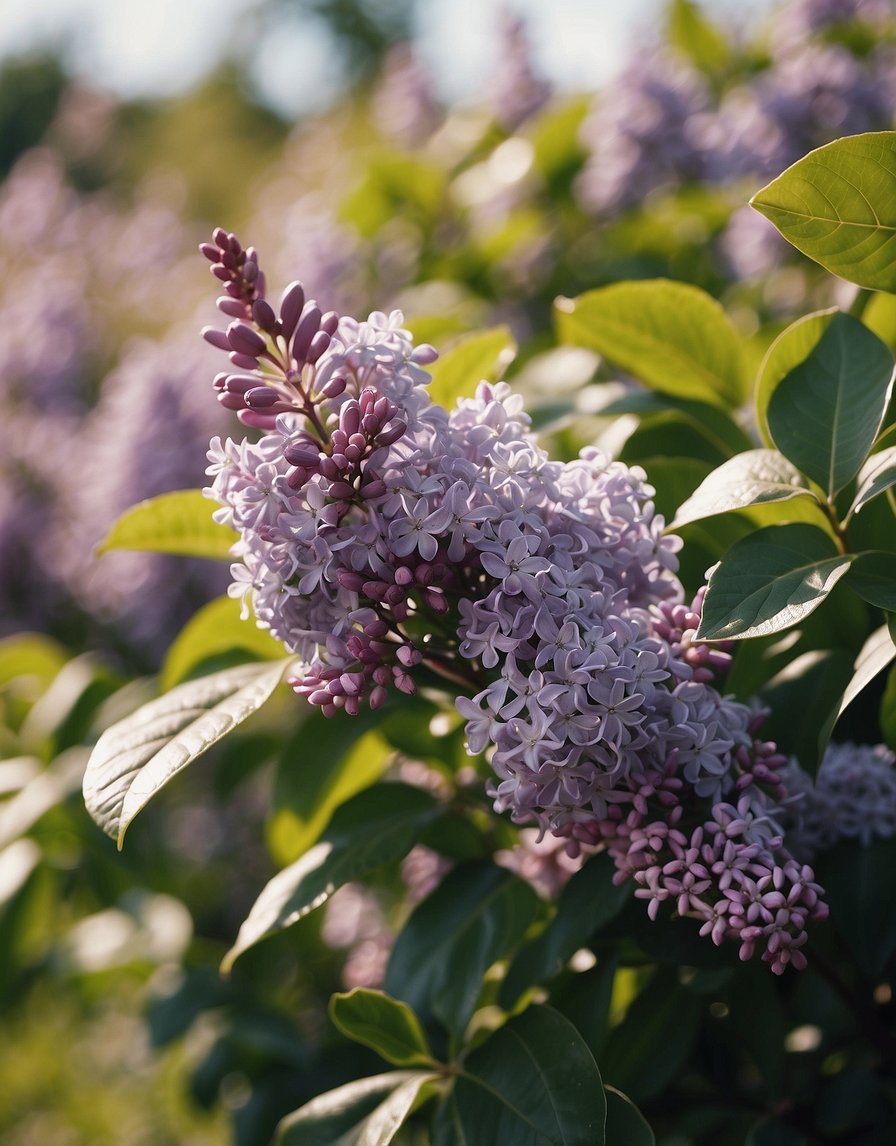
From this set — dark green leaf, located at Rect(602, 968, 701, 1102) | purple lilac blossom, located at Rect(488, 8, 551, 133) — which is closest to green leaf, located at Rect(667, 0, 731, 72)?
purple lilac blossom, located at Rect(488, 8, 551, 133)

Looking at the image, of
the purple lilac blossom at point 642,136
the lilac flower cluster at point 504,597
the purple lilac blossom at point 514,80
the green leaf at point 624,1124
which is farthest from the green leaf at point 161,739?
the purple lilac blossom at point 514,80

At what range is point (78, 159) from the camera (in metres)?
16.2

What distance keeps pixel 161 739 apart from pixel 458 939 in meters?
0.44

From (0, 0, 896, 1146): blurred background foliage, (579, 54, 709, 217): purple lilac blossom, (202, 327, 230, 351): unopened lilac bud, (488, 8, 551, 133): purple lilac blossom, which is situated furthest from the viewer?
(488, 8, 551, 133): purple lilac blossom

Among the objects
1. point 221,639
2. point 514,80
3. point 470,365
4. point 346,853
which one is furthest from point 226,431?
point 346,853

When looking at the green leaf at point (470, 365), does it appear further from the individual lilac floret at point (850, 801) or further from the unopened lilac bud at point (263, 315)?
the individual lilac floret at point (850, 801)

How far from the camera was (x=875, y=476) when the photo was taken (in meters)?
0.98

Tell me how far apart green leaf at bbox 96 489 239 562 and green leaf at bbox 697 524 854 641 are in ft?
2.25

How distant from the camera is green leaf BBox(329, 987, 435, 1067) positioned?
3.67 feet

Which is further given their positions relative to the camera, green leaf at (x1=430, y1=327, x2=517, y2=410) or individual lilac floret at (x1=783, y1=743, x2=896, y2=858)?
green leaf at (x1=430, y1=327, x2=517, y2=410)

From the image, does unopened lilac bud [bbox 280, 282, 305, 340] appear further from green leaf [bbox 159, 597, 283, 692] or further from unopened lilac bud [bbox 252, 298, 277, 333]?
green leaf [bbox 159, 597, 283, 692]

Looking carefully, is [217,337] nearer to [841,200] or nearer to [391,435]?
[391,435]

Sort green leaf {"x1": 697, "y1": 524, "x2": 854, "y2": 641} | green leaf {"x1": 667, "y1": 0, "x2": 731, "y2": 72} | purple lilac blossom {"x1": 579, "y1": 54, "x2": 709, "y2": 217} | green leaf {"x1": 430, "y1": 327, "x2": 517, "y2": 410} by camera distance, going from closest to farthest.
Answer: green leaf {"x1": 697, "y1": 524, "x2": 854, "y2": 641} < green leaf {"x1": 430, "y1": 327, "x2": 517, "y2": 410} < purple lilac blossom {"x1": 579, "y1": 54, "x2": 709, "y2": 217} < green leaf {"x1": 667, "y1": 0, "x2": 731, "y2": 72}

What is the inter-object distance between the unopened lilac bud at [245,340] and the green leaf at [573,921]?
594mm
